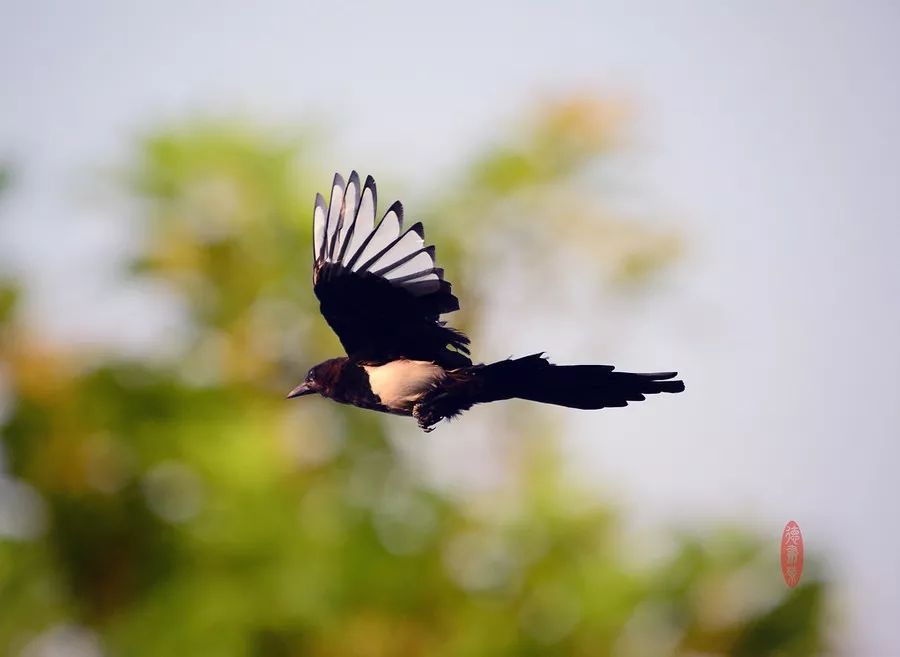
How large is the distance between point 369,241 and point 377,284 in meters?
0.08

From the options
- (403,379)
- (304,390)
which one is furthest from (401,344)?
(304,390)

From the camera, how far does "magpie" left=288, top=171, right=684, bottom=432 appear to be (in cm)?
173

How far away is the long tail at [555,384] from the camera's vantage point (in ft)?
5.64

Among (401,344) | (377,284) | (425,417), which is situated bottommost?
(425,417)

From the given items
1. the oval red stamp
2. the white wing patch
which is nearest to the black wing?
the white wing patch

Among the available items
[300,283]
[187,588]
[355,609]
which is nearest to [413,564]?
[355,609]

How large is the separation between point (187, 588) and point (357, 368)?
6.06 meters

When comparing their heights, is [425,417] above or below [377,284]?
below

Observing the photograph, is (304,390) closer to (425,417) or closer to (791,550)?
(425,417)

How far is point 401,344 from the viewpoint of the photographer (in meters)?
1.84

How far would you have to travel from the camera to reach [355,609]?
24.1 feet

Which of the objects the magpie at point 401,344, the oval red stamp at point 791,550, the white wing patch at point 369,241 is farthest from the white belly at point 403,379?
the oval red stamp at point 791,550

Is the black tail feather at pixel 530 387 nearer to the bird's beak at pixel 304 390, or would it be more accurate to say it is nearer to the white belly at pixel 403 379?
the white belly at pixel 403 379

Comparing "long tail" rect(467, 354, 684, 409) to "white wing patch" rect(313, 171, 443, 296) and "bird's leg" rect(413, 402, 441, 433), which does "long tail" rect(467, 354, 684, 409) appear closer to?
"bird's leg" rect(413, 402, 441, 433)
